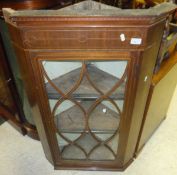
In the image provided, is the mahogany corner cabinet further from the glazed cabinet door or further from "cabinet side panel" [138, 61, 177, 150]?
"cabinet side panel" [138, 61, 177, 150]

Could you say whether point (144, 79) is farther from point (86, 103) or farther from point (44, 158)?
point (44, 158)

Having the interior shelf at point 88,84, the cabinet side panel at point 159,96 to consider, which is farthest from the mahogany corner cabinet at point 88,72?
the cabinet side panel at point 159,96

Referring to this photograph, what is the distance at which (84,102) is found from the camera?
986 mm

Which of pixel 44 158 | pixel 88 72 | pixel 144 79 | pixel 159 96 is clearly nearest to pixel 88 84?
pixel 88 72

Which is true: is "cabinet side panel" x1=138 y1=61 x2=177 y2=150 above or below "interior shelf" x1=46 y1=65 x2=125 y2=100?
below

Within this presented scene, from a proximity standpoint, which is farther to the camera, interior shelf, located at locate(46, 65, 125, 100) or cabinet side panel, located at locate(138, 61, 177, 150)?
cabinet side panel, located at locate(138, 61, 177, 150)

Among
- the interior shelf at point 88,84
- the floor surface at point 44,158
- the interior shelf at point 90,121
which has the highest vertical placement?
the interior shelf at point 88,84

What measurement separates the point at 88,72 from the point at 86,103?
0.64 feet

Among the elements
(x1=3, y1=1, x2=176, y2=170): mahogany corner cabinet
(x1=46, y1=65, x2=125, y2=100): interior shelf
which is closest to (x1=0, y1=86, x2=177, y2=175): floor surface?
(x1=3, y1=1, x2=176, y2=170): mahogany corner cabinet

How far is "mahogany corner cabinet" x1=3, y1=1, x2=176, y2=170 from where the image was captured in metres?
0.66

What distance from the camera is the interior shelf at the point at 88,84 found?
0.90 m

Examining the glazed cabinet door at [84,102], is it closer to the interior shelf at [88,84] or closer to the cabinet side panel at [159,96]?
the interior shelf at [88,84]

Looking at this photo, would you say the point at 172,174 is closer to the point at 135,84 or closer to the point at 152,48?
the point at 135,84

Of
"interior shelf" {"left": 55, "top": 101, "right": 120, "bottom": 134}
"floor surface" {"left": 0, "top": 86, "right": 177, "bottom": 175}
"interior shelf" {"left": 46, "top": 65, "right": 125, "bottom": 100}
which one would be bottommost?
"floor surface" {"left": 0, "top": 86, "right": 177, "bottom": 175}
